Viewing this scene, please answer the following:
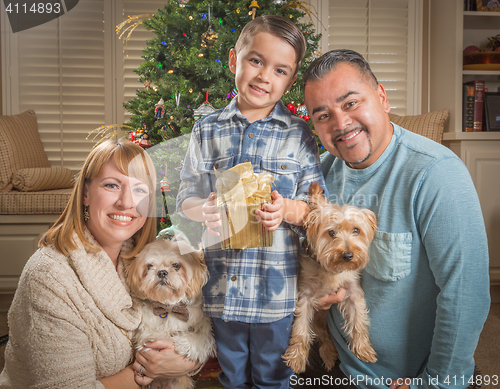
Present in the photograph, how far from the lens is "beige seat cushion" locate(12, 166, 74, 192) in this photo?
295 cm

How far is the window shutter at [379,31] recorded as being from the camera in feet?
11.1

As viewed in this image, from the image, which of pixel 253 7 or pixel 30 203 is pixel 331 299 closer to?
pixel 253 7

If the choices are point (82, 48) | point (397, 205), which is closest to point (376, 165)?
point (397, 205)

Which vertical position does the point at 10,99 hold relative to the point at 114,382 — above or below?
above

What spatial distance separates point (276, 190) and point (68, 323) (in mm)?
718

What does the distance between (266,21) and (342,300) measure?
909mm

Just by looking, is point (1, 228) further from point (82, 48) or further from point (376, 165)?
point (376, 165)

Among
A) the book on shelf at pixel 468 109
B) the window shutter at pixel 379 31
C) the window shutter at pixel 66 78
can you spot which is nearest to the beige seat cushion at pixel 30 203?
the window shutter at pixel 66 78

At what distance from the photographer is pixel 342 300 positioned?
3.64 ft

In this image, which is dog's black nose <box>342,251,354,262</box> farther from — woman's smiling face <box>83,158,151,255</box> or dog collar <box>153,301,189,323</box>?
woman's smiling face <box>83,158,151,255</box>

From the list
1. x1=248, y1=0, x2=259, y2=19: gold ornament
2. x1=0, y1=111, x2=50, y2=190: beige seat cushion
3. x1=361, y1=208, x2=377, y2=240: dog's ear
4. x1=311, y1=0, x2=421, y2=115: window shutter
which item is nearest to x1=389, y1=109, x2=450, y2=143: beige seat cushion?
x1=311, y1=0, x2=421, y2=115: window shutter

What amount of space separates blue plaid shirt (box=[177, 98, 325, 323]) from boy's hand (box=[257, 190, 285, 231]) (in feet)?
0.54

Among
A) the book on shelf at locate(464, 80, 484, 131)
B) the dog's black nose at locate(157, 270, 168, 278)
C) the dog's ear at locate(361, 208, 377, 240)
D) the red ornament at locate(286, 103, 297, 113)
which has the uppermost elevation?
the book on shelf at locate(464, 80, 484, 131)

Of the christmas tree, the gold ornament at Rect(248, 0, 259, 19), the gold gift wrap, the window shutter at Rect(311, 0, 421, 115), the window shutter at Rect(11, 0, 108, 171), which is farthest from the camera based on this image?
the window shutter at Rect(11, 0, 108, 171)
